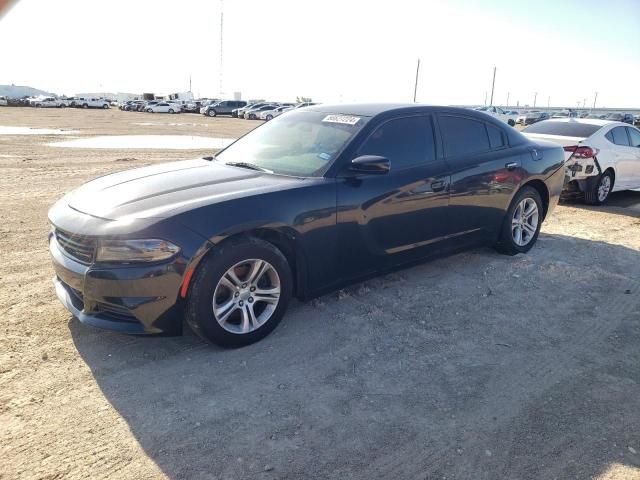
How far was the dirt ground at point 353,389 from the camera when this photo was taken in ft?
8.24

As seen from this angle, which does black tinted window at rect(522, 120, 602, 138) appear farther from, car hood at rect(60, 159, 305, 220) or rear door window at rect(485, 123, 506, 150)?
car hood at rect(60, 159, 305, 220)

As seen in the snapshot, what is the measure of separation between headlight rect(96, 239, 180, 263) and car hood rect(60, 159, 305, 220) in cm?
19

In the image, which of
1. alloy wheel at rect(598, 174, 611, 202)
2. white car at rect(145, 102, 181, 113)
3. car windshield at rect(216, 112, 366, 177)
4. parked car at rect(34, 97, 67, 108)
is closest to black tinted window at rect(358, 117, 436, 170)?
car windshield at rect(216, 112, 366, 177)

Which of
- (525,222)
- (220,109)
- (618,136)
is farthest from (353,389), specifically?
(220,109)

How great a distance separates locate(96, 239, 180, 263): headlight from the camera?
3.12 metres

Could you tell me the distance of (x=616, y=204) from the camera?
9.25 meters

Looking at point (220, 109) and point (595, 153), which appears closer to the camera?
point (595, 153)

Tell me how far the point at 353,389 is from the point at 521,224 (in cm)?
356

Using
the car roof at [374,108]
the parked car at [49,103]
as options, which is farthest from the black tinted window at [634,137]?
the parked car at [49,103]

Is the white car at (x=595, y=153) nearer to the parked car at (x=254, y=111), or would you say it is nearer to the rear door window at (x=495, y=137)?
the rear door window at (x=495, y=137)

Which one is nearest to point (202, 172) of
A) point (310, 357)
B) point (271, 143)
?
point (271, 143)

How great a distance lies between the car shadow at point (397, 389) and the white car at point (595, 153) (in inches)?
181

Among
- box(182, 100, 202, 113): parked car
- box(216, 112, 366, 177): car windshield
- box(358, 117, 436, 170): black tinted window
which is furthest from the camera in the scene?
box(182, 100, 202, 113): parked car

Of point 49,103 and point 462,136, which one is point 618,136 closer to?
point 462,136
